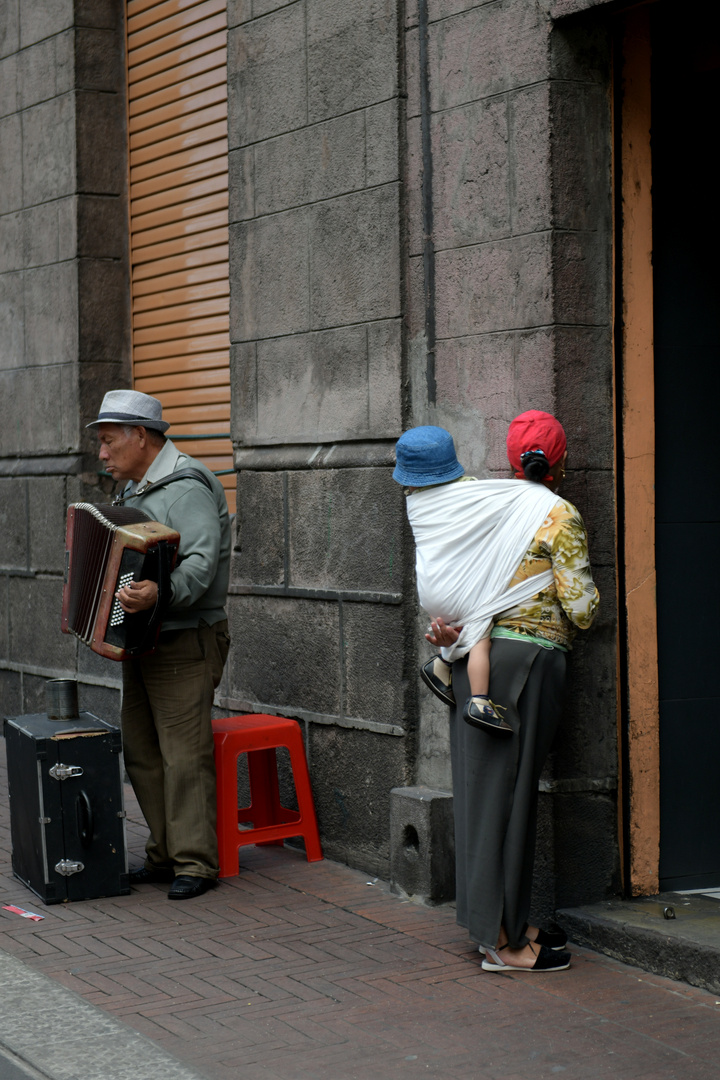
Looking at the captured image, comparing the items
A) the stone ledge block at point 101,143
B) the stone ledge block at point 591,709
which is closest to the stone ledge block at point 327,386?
the stone ledge block at point 591,709

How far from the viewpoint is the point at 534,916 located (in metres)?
5.44

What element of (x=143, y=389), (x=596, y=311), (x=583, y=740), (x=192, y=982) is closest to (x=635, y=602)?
(x=583, y=740)

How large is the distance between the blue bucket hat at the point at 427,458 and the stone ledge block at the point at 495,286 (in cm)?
73

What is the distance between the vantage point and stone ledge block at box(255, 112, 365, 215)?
643 centimetres

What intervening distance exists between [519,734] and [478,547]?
0.65 metres

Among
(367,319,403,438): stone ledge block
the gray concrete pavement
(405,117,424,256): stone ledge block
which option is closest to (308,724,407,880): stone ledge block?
(367,319,403,438): stone ledge block

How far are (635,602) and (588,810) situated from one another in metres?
0.80

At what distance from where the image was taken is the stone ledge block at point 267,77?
6797 millimetres

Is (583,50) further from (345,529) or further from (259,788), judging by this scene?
(259,788)

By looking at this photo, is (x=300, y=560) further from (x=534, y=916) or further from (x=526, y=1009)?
(x=526, y=1009)

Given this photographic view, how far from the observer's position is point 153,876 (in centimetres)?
638

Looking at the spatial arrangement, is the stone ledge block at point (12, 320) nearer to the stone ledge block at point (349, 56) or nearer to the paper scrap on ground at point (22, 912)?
the stone ledge block at point (349, 56)

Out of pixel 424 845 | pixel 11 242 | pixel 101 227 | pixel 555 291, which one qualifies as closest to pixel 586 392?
pixel 555 291

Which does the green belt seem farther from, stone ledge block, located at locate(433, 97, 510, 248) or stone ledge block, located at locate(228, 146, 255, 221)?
stone ledge block, located at locate(228, 146, 255, 221)
